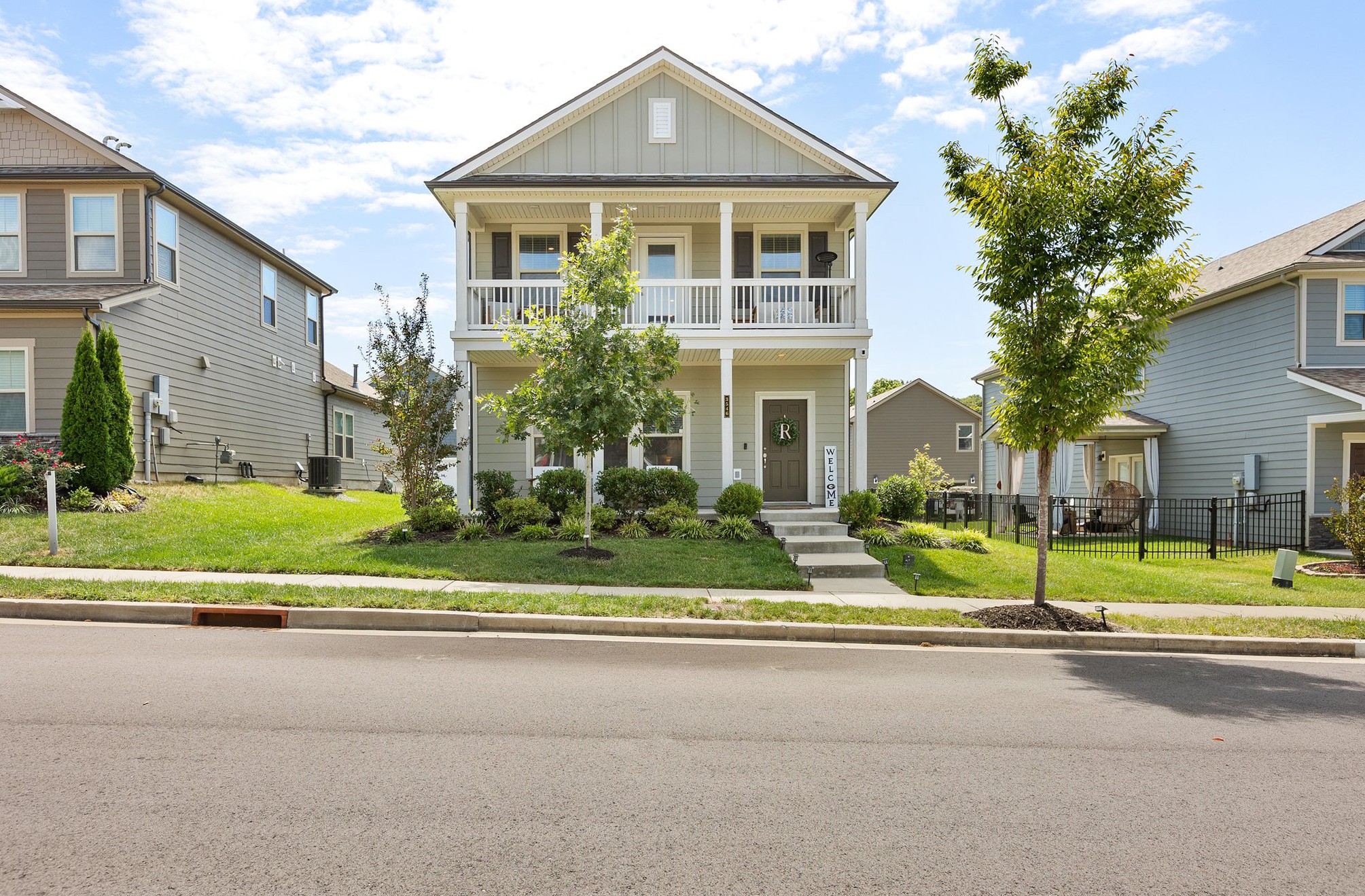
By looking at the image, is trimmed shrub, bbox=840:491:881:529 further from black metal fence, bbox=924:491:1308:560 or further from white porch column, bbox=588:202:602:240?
white porch column, bbox=588:202:602:240

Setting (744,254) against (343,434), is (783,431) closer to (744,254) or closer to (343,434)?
(744,254)

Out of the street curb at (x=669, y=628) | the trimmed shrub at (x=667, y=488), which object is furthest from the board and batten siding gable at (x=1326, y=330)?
the trimmed shrub at (x=667, y=488)

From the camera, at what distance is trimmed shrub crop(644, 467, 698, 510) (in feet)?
50.0

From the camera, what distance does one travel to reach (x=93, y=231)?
16.6 metres

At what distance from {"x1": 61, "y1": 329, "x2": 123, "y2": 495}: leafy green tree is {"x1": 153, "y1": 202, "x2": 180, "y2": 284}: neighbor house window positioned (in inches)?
142

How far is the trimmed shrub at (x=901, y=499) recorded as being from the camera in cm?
1616

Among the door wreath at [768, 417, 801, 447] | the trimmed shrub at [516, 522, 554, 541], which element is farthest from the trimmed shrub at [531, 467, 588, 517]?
the door wreath at [768, 417, 801, 447]

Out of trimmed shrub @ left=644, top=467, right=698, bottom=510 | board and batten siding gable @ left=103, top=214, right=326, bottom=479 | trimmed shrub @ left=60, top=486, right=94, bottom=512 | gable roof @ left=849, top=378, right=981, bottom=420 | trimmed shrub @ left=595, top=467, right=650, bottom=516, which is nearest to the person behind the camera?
trimmed shrub @ left=60, top=486, right=94, bottom=512

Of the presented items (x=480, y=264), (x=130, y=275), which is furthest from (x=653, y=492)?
(x=130, y=275)

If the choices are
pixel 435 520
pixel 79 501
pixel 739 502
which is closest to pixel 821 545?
pixel 739 502

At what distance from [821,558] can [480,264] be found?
10.2 meters

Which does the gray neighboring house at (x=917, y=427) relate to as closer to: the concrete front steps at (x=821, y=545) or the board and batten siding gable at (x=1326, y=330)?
the board and batten siding gable at (x=1326, y=330)

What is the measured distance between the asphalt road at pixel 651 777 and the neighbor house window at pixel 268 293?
1703cm

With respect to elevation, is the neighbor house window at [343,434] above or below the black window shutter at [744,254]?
below
